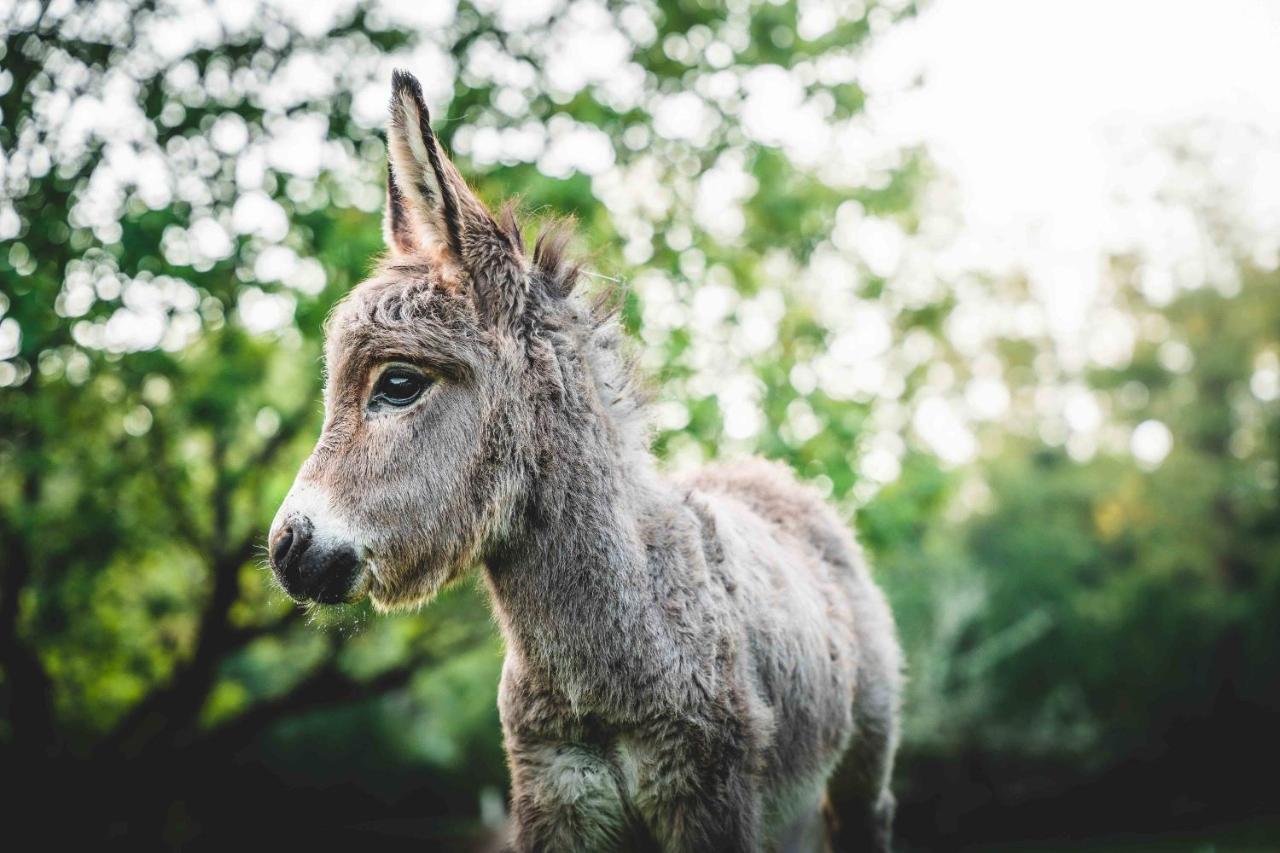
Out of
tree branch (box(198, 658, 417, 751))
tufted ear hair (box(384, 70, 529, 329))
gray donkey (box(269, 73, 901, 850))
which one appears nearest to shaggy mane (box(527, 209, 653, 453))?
gray donkey (box(269, 73, 901, 850))

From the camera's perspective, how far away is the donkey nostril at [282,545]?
9.00 feet

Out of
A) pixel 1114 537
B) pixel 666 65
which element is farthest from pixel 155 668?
pixel 1114 537

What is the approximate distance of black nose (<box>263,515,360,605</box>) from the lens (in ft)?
9.01

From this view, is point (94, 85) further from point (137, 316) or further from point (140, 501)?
point (140, 501)

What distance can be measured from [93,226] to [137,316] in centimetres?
88

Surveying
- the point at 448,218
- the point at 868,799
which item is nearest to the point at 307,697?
the point at 868,799

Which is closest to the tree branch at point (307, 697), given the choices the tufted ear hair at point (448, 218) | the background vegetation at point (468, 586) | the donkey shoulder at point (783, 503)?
the background vegetation at point (468, 586)

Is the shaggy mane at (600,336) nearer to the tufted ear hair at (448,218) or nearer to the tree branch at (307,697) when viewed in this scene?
the tufted ear hair at (448,218)

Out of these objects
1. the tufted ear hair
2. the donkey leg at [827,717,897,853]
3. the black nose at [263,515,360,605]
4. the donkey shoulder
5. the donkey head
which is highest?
the tufted ear hair

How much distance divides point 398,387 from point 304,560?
63cm

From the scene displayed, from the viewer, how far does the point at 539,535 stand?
316 centimetres

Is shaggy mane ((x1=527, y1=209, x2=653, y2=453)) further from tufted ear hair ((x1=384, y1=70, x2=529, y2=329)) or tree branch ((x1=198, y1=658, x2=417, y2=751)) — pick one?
tree branch ((x1=198, y1=658, x2=417, y2=751))

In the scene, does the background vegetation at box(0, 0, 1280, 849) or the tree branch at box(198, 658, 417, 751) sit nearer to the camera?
the background vegetation at box(0, 0, 1280, 849)

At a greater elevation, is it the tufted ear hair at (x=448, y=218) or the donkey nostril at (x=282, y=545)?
the tufted ear hair at (x=448, y=218)
